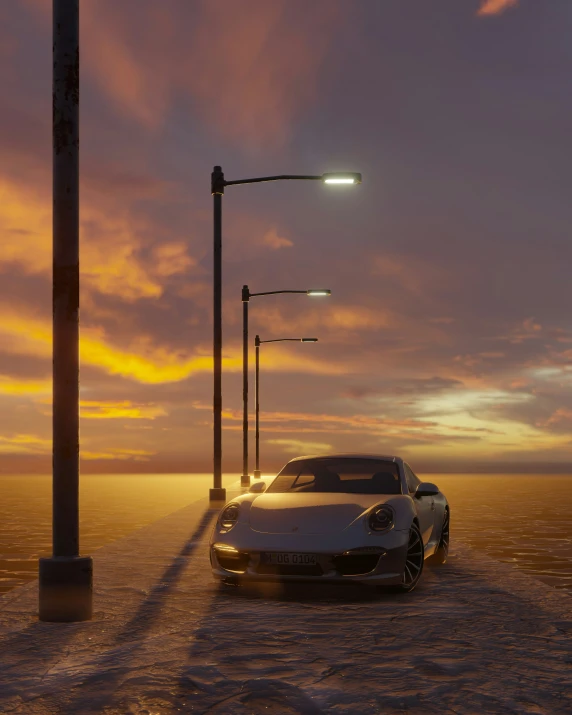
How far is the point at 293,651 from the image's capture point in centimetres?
655

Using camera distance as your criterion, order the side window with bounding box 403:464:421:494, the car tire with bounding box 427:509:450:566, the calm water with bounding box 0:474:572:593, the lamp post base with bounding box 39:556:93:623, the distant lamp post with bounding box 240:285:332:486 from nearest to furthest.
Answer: the lamp post base with bounding box 39:556:93:623 → the side window with bounding box 403:464:421:494 → the car tire with bounding box 427:509:450:566 → the calm water with bounding box 0:474:572:593 → the distant lamp post with bounding box 240:285:332:486

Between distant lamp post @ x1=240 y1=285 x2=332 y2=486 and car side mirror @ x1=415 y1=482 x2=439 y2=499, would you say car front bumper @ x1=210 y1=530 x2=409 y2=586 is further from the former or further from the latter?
distant lamp post @ x1=240 y1=285 x2=332 y2=486

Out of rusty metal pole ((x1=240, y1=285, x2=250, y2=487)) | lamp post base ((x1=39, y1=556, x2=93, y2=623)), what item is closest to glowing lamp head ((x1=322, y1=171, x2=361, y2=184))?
lamp post base ((x1=39, y1=556, x2=93, y2=623))

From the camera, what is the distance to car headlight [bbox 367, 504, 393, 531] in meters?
8.92

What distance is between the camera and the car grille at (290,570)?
8.67 metres

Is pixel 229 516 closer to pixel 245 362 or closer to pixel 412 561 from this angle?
pixel 412 561

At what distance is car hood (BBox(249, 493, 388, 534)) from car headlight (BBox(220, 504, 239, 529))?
0.16 meters

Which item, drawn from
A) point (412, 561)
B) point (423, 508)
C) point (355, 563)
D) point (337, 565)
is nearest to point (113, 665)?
point (337, 565)

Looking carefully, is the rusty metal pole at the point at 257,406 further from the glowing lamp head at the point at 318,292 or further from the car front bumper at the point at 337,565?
the car front bumper at the point at 337,565

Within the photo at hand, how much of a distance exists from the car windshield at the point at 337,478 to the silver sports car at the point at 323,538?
0.08 metres

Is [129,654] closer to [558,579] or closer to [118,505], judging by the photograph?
[558,579]

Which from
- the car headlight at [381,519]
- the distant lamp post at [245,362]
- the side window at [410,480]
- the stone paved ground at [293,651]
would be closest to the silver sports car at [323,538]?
the car headlight at [381,519]

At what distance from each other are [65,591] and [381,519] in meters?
2.89

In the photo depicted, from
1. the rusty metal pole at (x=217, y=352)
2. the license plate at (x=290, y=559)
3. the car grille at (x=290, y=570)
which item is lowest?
the car grille at (x=290, y=570)
